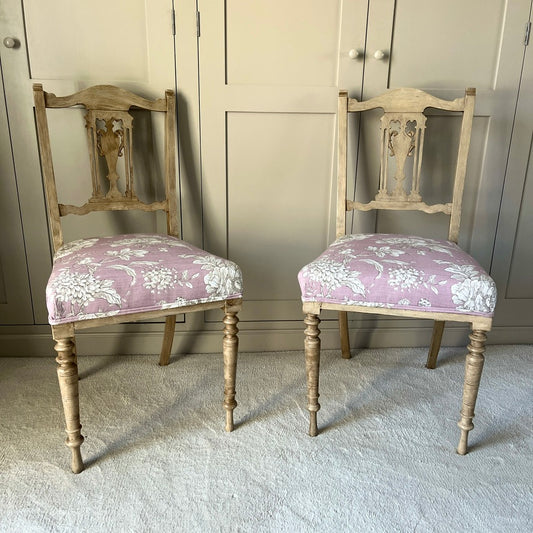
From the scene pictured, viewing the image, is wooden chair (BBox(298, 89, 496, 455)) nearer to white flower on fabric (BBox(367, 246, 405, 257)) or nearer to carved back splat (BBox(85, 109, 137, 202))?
white flower on fabric (BBox(367, 246, 405, 257))

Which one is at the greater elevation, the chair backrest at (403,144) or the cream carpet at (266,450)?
the chair backrest at (403,144)

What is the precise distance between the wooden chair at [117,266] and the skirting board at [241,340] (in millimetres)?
446

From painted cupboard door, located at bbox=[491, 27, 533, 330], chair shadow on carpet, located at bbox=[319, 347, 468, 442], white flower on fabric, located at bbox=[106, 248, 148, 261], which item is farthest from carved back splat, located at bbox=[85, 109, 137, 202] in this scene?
painted cupboard door, located at bbox=[491, 27, 533, 330]

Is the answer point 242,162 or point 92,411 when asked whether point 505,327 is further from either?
point 92,411

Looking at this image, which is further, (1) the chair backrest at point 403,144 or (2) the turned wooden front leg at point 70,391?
(1) the chair backrest at point 403,144

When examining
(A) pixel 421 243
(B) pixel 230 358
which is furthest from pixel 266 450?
(A) pixel 421 243

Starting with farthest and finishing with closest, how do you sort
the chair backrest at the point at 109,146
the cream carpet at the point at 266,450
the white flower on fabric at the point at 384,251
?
the chair backrest at the point at 109,146, the white flower on fabric at the point at 384,251, the cream carpet at the point at 266,450

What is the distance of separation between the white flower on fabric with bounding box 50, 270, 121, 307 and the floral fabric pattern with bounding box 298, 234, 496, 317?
19.2 inches

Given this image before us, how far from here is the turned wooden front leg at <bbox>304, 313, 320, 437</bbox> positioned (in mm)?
1298

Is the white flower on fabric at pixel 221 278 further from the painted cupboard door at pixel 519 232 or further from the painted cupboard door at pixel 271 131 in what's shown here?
the painted cupboard door at pixel 519 232

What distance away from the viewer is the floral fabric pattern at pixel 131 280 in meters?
Answer: 1.15

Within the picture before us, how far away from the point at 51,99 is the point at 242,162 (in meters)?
0.61

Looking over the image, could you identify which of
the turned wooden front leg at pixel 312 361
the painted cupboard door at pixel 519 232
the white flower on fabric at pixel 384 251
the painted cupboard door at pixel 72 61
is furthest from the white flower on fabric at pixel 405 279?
the painted cupboard door at pixel 72 61

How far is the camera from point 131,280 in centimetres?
119
